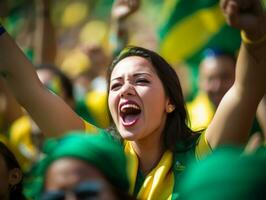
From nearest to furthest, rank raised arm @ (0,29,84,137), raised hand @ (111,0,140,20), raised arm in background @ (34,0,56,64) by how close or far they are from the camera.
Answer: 1. raised arm @ (0,29,84,137)
2. raised hand @ (111,0,140,20)
3. raised arm in background @ (34,0,56,64)

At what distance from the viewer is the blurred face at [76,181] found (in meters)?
2.47

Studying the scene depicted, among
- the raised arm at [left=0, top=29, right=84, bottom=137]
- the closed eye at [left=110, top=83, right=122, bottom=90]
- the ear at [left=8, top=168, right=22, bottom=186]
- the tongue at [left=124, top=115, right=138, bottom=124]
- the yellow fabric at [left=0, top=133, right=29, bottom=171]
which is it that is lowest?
the yellow fabric at [left=0, top=133, right=29, bottom=171]

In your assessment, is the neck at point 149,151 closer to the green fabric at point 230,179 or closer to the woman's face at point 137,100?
the woman's face at point 137,100

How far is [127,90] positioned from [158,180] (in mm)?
452

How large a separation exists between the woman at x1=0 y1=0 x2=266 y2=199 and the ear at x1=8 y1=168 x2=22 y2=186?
26cm

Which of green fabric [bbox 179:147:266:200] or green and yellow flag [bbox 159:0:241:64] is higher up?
green fabric [bbox 179:147:266:200]

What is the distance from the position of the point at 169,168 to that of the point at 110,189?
0.89 meters

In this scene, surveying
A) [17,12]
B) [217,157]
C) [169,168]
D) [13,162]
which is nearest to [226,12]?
[217,157]

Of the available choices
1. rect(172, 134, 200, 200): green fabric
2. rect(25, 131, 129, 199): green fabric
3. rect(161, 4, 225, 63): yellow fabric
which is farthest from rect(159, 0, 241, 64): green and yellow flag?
rect(25, 131, 129, 199): green fabric

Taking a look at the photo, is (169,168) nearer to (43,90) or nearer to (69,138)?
(43,90)

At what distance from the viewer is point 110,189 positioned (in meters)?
2.54

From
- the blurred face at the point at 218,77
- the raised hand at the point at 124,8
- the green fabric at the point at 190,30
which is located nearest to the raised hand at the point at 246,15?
the raised hand at the point at 124,8

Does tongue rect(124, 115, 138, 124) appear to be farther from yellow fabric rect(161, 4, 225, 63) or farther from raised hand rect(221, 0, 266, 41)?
yellow fabric rect(161, 4, 225, 63)

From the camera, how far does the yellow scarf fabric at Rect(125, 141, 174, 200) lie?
3.29 metres
